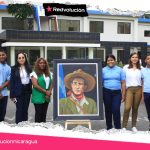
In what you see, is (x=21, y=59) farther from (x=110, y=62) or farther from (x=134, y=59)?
(x=134, y=59)

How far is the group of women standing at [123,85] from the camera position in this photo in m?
4.30

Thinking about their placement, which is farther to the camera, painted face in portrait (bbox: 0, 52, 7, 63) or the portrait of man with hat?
painted face in portrait (bbox: 0, 52, 7, 63)

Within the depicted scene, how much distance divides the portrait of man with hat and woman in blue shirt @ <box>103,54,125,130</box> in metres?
0.80

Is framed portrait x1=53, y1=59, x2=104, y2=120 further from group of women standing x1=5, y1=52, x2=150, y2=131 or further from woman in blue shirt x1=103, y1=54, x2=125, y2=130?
woman in blue shirt x1=103, y1=54, x2=125, y2=130

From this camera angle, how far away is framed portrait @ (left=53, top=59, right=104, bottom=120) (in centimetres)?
321

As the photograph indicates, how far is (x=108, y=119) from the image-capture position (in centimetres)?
454

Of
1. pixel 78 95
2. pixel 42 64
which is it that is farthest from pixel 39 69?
pixel 78 95

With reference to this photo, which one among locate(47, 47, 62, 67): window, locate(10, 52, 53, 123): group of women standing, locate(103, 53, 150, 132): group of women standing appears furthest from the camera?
locate(103, 53, 150, 132): group of women standing

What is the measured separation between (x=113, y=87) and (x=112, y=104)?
25cm

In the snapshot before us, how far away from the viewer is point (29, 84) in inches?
165

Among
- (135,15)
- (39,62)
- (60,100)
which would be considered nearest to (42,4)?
(135,15)

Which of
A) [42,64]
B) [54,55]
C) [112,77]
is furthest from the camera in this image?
[54,55]

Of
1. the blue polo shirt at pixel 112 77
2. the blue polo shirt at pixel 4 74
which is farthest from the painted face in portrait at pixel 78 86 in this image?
the blue polo shirt at pixel 4 74

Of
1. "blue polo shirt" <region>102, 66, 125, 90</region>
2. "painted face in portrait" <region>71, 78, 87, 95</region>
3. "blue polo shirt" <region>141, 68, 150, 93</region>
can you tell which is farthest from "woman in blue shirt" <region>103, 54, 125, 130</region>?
"painted face in portrait" <region>71, 78, 87, 95</region>
